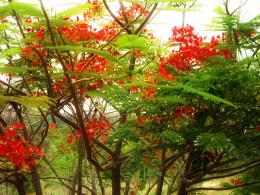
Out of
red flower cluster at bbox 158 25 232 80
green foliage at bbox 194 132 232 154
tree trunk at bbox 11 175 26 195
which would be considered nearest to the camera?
green foliage at bbox 194 132 232 154

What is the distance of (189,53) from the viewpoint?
5.38 meters

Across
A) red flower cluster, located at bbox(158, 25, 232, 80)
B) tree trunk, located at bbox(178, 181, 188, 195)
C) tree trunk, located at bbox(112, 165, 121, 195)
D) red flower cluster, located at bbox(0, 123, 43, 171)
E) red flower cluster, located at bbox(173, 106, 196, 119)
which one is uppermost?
red flower cluster, located at bbox(158, 25, 232, 80)

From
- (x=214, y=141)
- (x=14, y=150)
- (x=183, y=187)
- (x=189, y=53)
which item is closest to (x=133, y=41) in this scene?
(x=214, y=141)

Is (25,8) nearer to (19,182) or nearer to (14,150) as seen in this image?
(14,150)

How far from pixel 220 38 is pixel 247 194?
3.83 meters

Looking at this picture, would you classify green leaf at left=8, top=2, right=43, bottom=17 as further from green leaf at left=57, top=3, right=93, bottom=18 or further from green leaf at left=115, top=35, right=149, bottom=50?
green leaf at left=115, top=35, right=149, bottom=50

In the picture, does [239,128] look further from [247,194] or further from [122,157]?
[247,194]

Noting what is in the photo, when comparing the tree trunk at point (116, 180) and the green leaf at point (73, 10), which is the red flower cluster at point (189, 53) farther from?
the tree trunk at point (116, 180)

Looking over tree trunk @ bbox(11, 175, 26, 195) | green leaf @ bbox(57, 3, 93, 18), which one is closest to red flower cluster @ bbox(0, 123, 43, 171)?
tree trunk @ bbox(11, 175, 26, 195)

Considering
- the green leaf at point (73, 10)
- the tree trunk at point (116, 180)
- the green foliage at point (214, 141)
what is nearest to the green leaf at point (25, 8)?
the green leaf at point (73, 10)

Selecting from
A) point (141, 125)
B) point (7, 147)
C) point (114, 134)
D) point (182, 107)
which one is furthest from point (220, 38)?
point (7, 147)

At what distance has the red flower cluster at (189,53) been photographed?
17.1 ft

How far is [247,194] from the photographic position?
24.4 ft

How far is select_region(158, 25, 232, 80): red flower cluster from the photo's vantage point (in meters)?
5.21
